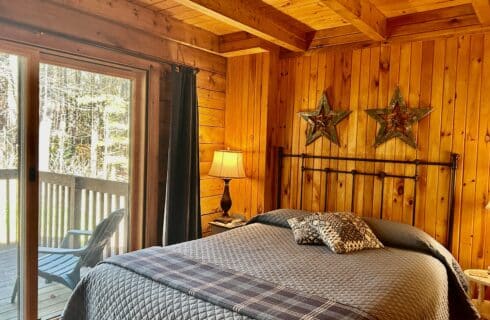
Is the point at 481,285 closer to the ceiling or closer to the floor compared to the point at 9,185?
closer to the floor

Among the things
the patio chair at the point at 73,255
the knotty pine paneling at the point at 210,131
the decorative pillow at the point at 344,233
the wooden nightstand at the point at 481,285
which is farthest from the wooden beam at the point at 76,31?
the wooden nightstand at the point at 481,285

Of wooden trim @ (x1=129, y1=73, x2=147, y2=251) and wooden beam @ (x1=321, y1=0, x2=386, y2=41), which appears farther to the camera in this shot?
wooden trim @ (x1=129, y1=73, x2=147, y2=251)

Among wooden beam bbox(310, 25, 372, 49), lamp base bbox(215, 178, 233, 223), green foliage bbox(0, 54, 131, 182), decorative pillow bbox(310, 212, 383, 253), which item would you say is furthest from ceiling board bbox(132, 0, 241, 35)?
decorative pillow bbox(310, 212, 383, 253)

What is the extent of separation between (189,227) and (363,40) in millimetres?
2161

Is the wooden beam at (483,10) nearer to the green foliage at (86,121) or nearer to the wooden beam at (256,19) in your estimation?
the wooden beam at (256,19)

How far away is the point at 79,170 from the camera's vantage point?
8.70 feet

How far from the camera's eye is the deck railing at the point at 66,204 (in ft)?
7.52

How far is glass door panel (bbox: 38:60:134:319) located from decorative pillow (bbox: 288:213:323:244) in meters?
1.40

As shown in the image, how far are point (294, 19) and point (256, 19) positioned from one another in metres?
0.43

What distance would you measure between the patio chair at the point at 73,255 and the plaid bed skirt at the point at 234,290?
936 millimetres

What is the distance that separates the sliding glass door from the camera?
2.28m

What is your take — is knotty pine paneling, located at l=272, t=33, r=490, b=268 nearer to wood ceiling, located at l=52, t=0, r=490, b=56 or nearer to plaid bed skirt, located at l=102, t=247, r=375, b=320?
wood ceiling, located at l=52, t=0, r=490, b=56

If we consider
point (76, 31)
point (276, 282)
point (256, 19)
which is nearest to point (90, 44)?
point (76, 31)

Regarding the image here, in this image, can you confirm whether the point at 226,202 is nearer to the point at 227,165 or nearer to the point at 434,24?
the point at 227,165
